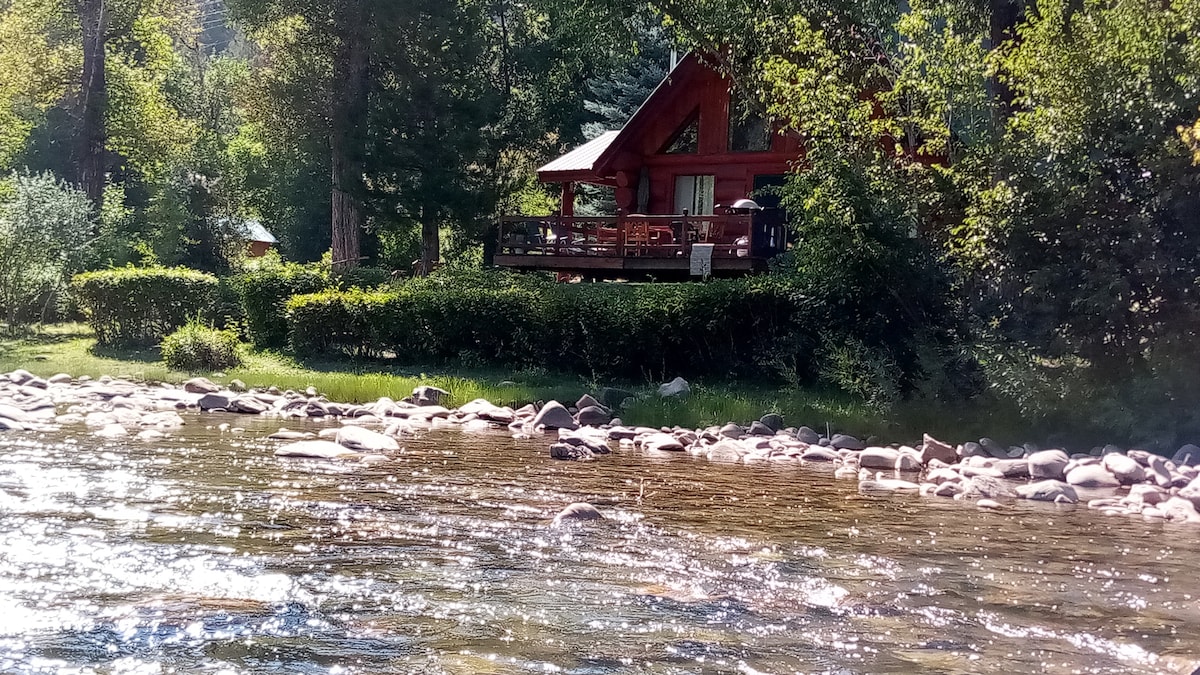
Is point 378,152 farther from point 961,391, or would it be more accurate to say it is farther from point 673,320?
point 961,391

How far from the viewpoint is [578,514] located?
7820 millimetres

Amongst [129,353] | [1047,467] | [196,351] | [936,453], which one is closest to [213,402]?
[196,351]

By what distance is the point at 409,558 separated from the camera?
6.44m

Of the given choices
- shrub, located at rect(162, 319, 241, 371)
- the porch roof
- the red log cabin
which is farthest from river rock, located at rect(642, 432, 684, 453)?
the porch roof

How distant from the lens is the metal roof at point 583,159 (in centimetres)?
2492

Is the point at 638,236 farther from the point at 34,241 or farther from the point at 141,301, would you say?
the point at 34,241

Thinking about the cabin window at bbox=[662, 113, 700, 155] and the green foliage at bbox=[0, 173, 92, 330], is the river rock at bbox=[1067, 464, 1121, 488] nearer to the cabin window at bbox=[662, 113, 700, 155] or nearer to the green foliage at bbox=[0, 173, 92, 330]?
the cabin window at bbox=[662, 113, 700, 155]

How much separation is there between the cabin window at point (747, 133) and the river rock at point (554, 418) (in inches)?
457

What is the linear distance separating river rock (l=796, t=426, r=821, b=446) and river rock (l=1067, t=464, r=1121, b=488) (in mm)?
3034

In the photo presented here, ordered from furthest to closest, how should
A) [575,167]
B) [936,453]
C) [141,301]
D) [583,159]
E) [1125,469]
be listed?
[583,159]
[575,167]
[141,301]
[936,453]
[1125,469]

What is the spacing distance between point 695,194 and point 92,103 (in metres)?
19.0

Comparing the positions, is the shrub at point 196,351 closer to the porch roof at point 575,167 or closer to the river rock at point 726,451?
the porch roof at point 575,167

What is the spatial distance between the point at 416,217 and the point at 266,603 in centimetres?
2413

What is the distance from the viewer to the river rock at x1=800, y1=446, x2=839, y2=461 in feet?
38.8
